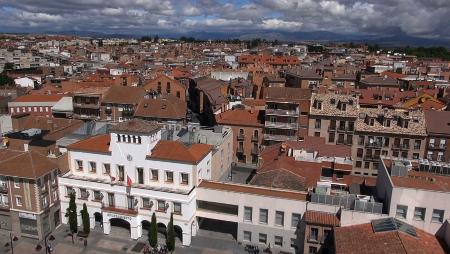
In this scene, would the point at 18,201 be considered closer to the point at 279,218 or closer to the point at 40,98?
the point at 279,218

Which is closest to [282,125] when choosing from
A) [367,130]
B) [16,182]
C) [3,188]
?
[367,130]

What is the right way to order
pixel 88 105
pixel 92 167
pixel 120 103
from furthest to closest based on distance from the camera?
pixel 88 105 → pixel 120 103 → pixel 92 167

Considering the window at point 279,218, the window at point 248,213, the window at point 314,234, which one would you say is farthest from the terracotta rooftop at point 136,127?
the window at point 314,234

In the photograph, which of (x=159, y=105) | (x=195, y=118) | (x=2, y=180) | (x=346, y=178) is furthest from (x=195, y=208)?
(x=195, y=118)

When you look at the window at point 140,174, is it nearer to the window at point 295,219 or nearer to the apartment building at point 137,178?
the apartment building at point 137,178

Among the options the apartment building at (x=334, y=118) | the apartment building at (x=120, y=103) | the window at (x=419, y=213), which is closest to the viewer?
the window at (x=419, y=213)

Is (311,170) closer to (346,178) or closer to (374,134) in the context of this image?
(346,178)

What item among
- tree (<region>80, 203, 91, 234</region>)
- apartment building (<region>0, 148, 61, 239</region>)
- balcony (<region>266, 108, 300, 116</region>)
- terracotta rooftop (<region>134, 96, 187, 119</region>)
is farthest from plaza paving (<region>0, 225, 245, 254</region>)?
terracotta rooftop (<region>134, 96, 187, 119</region>)

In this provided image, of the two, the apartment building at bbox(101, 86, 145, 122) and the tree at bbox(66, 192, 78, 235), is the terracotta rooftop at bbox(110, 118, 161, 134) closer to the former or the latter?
the tree at bbox(66, 192, 78, 235)
